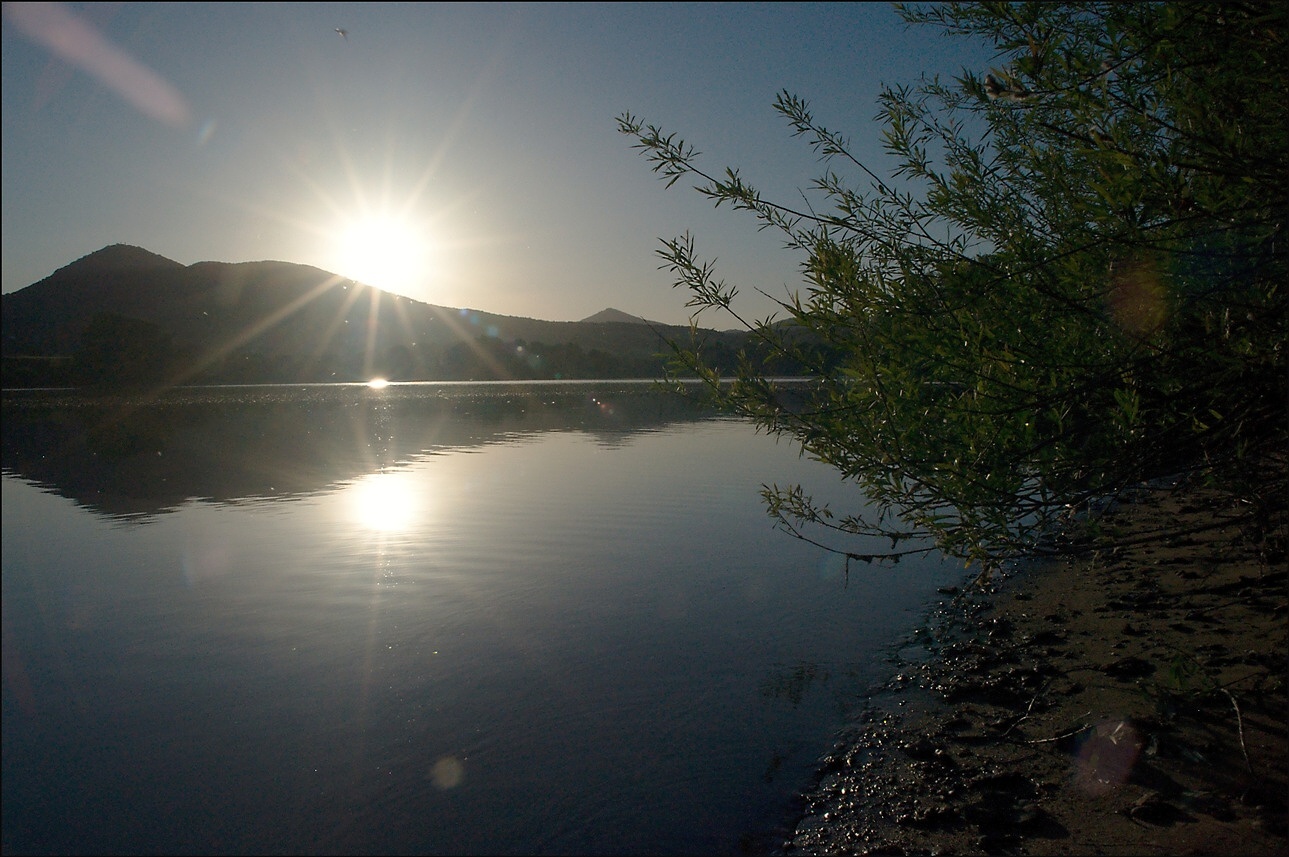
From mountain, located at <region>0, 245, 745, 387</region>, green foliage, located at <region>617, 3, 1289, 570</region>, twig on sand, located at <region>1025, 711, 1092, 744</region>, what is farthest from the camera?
mountain, located at <region>0, 245, 745, 387</region>

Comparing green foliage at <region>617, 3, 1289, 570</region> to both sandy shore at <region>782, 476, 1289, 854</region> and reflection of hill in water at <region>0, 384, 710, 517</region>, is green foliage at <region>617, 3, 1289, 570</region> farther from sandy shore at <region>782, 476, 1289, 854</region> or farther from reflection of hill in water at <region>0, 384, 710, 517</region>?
reflection of hill in water at <region>0, 384, 710, 517</region>

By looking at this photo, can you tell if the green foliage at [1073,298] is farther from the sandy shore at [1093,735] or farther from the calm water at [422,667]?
the calm water at [422,667]

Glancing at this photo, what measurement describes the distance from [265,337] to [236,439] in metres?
118

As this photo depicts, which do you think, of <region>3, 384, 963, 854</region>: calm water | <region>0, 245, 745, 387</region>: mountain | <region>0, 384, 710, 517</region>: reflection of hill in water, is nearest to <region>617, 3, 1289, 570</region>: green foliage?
<region>3, 384, 963, 854</region>: calm water

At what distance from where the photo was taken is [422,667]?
8.62m

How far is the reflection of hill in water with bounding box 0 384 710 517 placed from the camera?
21.2 m

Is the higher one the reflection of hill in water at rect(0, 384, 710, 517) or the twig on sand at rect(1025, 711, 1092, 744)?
the reflection of hill in water at rect(0, 384, 710, 517)

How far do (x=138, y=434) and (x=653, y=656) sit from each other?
33.6 m

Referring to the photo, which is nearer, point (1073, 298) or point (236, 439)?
point (1073, 298)

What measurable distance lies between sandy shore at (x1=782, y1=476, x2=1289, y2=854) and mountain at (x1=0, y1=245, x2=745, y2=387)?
86.8 meters

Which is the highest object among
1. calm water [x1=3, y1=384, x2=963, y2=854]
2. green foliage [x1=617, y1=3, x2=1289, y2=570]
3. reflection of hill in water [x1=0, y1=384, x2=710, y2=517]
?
green foliage [x1=617, y1=3, x2=1289, y2=570]

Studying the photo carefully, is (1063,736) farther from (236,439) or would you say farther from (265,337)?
(265,337)

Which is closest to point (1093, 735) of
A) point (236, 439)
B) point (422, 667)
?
point (422, 667)

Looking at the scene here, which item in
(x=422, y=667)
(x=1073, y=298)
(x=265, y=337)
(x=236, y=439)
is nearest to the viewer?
(x=1073, y=298)
